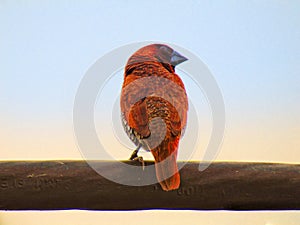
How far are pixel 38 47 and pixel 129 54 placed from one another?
34cm

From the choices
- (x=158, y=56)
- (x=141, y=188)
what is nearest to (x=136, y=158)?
(x=141, y=188)

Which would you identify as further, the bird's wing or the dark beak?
the dark beak

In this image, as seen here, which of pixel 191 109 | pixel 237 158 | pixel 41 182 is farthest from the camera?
pixel 237 158

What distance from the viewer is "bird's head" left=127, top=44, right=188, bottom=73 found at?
3.32ft

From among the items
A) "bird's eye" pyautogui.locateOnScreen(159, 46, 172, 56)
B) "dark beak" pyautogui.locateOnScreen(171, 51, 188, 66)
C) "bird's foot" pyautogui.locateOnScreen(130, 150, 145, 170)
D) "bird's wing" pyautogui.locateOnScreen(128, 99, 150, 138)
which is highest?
"bird's eye" pyautogui.locateOnScreen(159, 46, 172, 56)

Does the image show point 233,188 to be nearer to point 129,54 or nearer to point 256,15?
point 129,54

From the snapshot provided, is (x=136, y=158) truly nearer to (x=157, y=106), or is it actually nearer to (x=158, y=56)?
(x=157, y=106)

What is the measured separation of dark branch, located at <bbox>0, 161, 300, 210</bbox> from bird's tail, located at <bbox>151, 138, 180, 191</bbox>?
19 millimetres

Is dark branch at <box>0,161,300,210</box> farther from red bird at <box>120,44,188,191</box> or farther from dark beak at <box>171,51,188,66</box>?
→ dark beak at <box>171,51,188,66</box>

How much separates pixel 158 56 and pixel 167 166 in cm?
30

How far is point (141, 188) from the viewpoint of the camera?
888 mm

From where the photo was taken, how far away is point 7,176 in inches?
34.7

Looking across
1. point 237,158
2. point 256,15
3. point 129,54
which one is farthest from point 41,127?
point 256,15

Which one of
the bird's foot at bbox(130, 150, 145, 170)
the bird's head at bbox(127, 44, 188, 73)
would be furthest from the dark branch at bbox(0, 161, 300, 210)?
the bird's head at bbox(127, 44, 188, 73)
